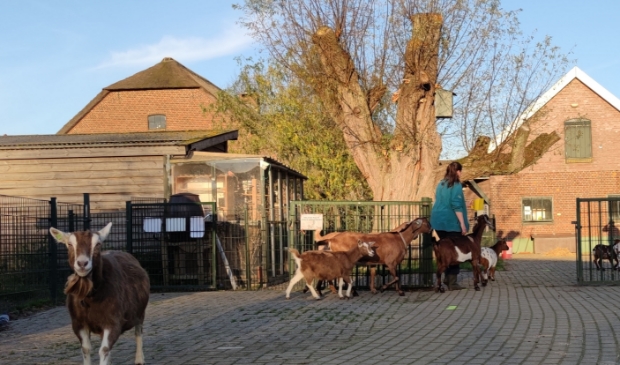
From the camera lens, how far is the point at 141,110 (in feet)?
160

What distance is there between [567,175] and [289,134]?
13879mm

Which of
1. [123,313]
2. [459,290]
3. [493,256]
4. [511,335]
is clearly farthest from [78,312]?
[493,256]

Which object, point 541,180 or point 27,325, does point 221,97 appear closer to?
point 541,180

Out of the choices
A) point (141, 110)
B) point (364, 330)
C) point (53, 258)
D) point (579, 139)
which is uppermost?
point (141, 110)

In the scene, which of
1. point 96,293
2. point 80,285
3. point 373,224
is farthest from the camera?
point 373,224

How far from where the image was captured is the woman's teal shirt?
1584 centimetres

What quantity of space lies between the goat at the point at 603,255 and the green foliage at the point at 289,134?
13.3 meters

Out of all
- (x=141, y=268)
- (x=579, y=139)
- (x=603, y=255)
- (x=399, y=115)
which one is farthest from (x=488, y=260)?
(x=579, y=139)

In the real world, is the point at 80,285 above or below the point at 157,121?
below

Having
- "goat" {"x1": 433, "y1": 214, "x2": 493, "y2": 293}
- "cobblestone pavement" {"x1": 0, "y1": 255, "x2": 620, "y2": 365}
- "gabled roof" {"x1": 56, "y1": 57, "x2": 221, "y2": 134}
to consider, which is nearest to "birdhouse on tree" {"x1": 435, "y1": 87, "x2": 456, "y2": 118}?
"goat" {"x1": 433, "y1": 214, "x2": 493, "y2": 293}

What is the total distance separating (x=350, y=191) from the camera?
108 ft

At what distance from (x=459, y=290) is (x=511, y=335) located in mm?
5922

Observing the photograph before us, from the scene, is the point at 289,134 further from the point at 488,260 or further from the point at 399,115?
the point at 488,260

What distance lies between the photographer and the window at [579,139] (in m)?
39.1
